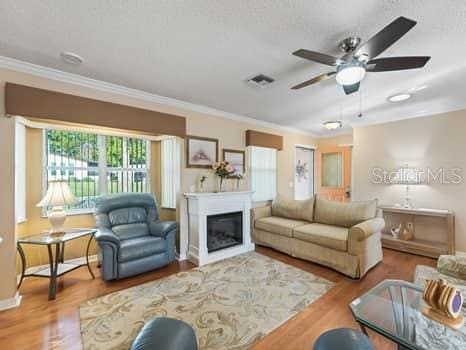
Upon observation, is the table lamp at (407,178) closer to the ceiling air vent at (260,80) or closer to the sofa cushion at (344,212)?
the sofa cushion at (344,212)

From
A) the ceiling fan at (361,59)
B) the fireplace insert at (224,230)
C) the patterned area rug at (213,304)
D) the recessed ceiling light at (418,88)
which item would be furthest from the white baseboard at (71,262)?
the recessed ceiling light at (418,88)

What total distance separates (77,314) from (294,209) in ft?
11.5

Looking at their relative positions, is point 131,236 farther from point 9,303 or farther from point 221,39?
point 221,39

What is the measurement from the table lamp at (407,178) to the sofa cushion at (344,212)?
132 cm

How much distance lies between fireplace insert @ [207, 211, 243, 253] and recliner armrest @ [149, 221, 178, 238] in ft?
1.96

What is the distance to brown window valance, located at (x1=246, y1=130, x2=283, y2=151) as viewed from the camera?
4.48 meters

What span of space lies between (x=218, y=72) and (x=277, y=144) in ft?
8.99

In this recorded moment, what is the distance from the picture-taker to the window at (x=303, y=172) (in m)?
6.02

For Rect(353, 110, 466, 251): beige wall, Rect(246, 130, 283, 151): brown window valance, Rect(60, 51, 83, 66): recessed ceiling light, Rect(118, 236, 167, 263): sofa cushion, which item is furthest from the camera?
Rect(246, 130, 283, 151): brown window valance

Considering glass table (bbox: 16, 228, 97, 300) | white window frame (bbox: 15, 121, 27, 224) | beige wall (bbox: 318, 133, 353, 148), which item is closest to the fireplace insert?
glass table (bbox: 16, 228, 97, 300)

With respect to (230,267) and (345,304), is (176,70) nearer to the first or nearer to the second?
(230,267)

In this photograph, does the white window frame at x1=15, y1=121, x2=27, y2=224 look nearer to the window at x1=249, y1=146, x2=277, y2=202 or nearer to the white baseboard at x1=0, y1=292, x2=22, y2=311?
the white baseboard at x1=0, y1=292, x2=22, y2=311

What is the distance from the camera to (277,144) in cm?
502

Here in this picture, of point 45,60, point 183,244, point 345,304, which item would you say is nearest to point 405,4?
point 345,304
